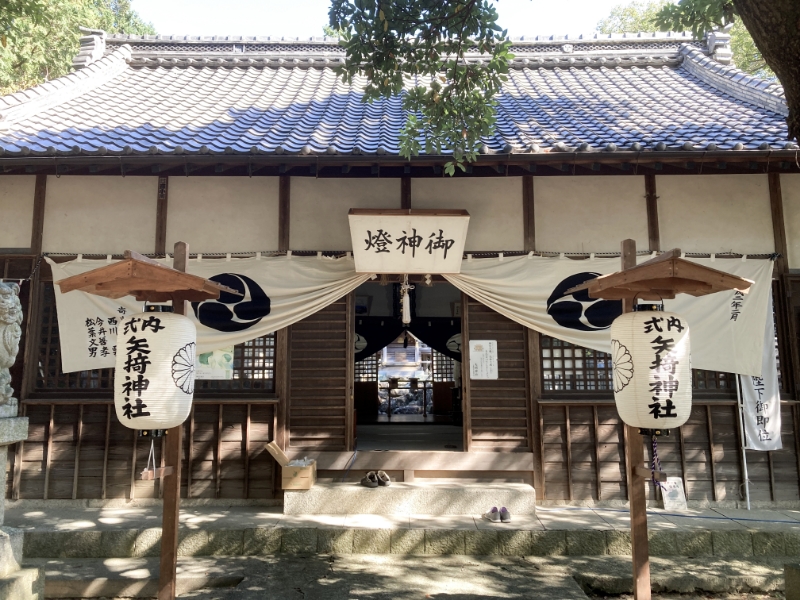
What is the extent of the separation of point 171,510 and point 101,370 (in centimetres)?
338

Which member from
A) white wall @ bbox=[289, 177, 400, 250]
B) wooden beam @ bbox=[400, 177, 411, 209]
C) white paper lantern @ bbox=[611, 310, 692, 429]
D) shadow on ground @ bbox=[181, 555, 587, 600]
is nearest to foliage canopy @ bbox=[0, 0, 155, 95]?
white wall @ bbox=[289, 177, 400, 250]

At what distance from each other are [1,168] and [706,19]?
31.0ft

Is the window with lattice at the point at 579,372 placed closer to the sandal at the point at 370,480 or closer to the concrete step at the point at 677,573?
the concrete step at the point at 677,573

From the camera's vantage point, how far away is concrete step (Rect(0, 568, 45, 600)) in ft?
14.7

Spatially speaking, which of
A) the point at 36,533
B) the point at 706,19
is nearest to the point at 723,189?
the point at 706,19

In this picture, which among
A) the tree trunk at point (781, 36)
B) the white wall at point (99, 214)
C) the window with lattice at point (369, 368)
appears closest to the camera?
the tree trunk at point (781, 36)

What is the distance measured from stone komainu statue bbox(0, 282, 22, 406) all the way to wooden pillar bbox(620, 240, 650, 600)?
19.6ft

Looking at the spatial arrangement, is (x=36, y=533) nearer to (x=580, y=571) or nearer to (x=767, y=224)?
(x=580, y=571)

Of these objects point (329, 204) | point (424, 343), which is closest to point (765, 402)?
point (329, 204)

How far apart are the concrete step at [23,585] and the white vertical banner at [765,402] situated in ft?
28.0

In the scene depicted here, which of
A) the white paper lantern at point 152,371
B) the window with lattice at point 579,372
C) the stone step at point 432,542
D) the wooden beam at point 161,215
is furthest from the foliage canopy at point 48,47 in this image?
the window with lattice at point 579,372

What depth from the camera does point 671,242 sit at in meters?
7.75

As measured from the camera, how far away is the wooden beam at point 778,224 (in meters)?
7.64

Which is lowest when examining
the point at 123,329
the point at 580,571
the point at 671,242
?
the point at 580,571
